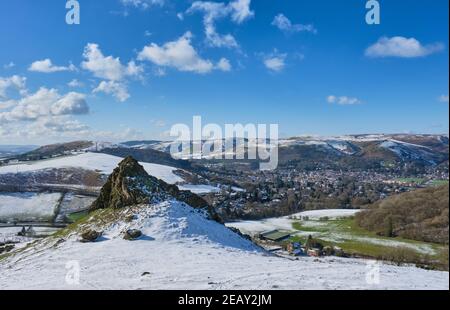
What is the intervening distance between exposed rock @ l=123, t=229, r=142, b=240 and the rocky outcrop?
5.77 m

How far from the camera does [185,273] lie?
2506 cm

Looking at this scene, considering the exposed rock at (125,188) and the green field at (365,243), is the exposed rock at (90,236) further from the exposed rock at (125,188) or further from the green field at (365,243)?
the green field at (365,243)

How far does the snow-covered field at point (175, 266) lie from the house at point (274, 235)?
69674mm

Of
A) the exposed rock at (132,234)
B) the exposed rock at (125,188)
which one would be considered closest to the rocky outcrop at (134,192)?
the exposed rock at (125,188)

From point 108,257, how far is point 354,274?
17.1 m

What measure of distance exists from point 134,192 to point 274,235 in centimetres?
7816

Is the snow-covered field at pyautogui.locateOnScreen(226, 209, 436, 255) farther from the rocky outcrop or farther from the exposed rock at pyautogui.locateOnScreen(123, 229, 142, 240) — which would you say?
the exposed rock at pyautogui.locateOnScreen(123, 229, 142, 240)

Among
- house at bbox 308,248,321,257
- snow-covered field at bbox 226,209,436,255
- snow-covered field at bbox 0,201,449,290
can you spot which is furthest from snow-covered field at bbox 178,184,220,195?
snow-covered field at bbox 0,201,449,290

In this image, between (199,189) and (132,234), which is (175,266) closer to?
(132,234)

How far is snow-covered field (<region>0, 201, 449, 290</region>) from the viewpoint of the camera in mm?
22609

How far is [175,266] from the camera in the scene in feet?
89.0

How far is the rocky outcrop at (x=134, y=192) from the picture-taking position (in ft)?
136
